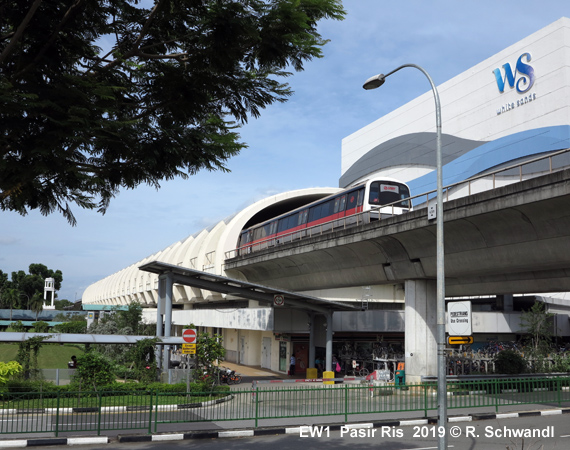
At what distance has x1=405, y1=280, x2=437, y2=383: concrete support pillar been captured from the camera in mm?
26688

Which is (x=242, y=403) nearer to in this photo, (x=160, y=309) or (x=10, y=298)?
(x=160, y=309)

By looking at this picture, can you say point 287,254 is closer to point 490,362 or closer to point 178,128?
point 490,362

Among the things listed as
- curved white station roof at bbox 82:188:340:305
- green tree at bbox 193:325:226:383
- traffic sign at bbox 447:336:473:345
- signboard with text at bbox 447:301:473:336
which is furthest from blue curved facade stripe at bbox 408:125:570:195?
traffic sign at bbox 447:336:473:345

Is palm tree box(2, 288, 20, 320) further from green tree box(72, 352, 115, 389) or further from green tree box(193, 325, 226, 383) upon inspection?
green tree box(193, 325, 226, 383)

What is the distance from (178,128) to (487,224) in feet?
54.2

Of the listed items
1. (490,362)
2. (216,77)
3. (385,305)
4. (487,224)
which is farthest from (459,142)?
(216,77)

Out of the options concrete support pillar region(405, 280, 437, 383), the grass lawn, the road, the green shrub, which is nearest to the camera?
the road

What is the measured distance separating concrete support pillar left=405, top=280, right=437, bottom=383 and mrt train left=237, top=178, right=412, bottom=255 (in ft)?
13.7

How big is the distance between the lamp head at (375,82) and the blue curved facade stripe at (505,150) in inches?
1491

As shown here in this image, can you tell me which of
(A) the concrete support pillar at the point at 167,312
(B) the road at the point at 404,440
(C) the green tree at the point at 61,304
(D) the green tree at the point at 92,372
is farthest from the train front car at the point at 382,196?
(C) the green tree at the point at 61,304

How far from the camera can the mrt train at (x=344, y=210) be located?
29.9 metres

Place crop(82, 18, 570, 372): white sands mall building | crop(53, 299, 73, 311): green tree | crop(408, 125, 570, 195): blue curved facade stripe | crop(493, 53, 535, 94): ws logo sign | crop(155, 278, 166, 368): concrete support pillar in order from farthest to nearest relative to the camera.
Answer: crop(53, 299, 73, 311): green tree
crop(493, 53, 535, 94): ws logo sign
crop(408, 125, 570, 195): blue curved facade stripe
crop(82, 18, 570, 372): white sands mall building
crop(155, 278, 166, 368): concrete support pillar

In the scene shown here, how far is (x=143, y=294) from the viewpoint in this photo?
74.9 metres

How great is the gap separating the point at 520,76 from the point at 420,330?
1399 inches
